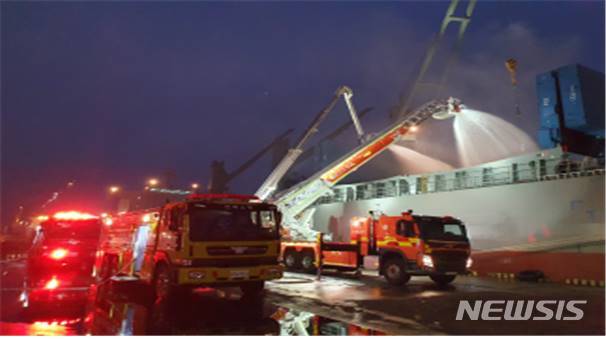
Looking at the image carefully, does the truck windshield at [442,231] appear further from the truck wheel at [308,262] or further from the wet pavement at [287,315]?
the truck wheel at [308,262]

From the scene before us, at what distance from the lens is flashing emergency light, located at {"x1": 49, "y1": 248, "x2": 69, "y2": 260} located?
12.3 m

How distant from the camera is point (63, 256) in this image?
12.7 metres

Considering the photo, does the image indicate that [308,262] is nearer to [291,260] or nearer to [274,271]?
[291,260]

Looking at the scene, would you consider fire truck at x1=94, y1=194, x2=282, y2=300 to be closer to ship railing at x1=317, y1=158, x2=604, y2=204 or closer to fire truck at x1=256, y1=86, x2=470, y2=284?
fire truck at x1=256, y1=86, x2=470, y2=284

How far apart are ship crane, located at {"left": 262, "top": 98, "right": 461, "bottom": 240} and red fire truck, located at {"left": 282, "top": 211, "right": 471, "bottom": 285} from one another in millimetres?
3726

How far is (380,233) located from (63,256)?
10.6 m

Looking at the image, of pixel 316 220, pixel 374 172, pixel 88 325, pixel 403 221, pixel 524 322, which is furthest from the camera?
pixel 374 172

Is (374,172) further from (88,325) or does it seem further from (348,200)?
(88,325)

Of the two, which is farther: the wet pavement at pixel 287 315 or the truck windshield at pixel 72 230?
the truck windshield at pixel 72 230

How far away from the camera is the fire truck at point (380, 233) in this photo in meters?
13.2

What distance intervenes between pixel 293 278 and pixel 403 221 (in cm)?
474

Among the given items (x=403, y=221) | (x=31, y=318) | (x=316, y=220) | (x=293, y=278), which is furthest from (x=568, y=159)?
(x=31, y=318)

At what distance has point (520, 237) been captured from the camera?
19.4m

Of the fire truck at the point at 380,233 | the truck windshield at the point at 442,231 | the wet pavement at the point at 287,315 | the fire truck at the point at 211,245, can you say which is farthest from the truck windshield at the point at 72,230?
the truck windshield at the point at 442,231
